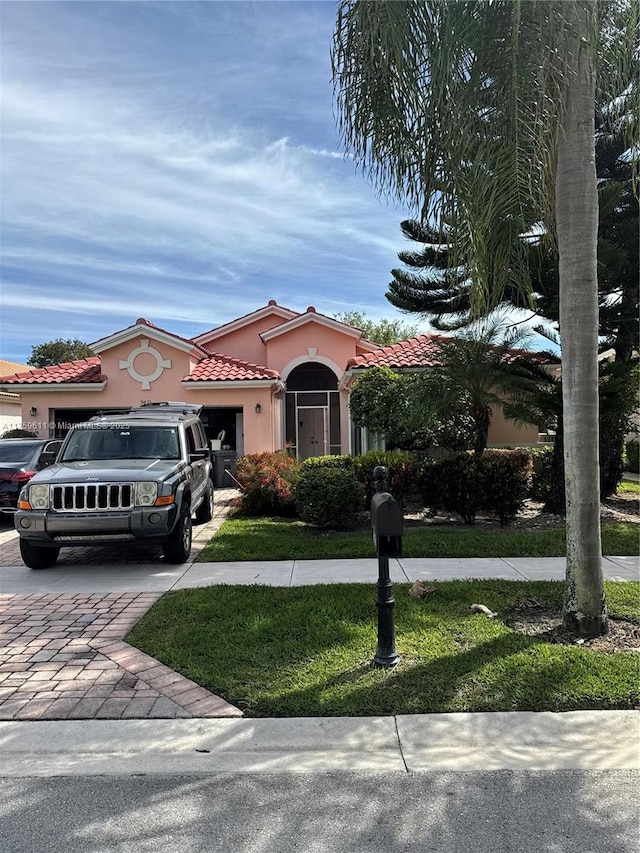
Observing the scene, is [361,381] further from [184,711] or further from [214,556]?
[184,711]

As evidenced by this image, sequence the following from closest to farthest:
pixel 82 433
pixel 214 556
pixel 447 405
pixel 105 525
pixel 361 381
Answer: pixel 105 525
pixel 214 556
pixel 82 433
pixel 447 405
pixel 361 381

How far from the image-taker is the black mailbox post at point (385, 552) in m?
4.18

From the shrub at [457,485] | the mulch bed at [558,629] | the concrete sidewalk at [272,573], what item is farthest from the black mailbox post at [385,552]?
the shrub at [457,485]

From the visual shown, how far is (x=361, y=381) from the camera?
13.5 metres

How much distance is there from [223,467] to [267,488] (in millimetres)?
3947

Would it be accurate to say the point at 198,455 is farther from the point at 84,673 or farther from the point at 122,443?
the point at 84,673

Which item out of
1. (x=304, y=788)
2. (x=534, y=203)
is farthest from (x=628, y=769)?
(x=534, y=203)

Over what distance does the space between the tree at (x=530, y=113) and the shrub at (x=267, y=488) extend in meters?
6.56

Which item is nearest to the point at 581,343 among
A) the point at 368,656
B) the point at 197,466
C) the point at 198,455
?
the point at 368,656

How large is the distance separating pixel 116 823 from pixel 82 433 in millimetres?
6671

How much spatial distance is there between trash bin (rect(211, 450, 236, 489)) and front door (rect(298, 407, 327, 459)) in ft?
12.5

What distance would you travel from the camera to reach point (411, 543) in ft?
27.9

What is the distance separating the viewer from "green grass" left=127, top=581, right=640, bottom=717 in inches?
152

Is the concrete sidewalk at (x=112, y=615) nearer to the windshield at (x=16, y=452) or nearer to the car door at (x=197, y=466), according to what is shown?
the car door at (x=197, y=466)
